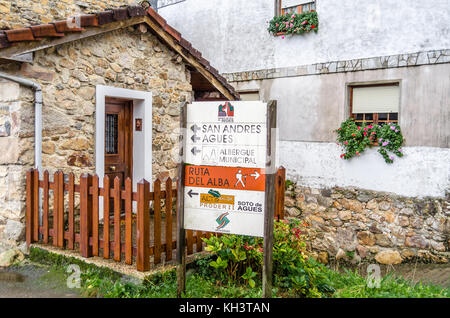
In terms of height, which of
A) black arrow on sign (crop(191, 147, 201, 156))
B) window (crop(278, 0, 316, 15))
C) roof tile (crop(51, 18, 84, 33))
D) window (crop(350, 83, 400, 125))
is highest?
window (crop(278, 0, 316, 15))

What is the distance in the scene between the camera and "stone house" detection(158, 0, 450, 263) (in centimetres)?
755

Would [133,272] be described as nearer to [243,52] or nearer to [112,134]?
[112,134]

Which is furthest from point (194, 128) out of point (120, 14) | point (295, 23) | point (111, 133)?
point (295, 23)

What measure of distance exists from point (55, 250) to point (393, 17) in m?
7.16

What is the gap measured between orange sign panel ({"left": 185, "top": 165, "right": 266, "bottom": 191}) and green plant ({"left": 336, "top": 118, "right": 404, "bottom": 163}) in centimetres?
519

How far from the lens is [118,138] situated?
659cm

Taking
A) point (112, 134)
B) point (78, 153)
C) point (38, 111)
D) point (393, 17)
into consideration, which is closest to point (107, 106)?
point (112, 134)

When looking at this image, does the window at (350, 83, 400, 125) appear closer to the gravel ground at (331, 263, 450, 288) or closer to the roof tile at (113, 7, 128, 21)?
the gravel ground at (331, 263, 450, 288)

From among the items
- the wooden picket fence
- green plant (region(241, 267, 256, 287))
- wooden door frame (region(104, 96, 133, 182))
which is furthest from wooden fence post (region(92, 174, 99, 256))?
wooden door frame (region(104, 96, 133, 182))

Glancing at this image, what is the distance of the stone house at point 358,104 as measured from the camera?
24.8 ft

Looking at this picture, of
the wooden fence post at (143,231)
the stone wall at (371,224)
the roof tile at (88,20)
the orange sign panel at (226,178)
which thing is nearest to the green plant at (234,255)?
the wooden fence post at (143,231)

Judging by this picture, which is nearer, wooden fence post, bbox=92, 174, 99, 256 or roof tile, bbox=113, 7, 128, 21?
wooden fence post, bbox=92, 174, 99, 256

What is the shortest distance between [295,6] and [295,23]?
20.7 inches

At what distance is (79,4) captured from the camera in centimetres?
785
